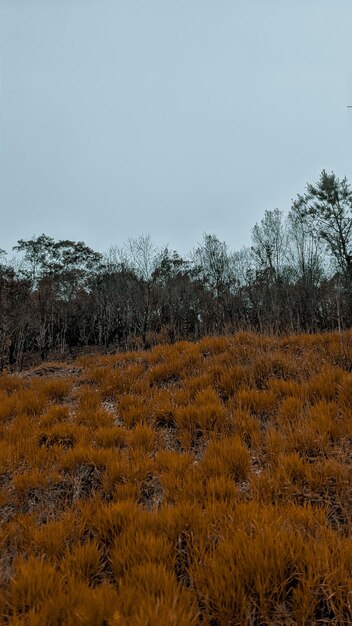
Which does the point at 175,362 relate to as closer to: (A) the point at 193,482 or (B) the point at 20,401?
(B) the point at 20,401

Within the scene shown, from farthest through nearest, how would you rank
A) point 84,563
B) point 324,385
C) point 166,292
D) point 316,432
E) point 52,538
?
point 166,292, point 324,385, point 316,432, point 52,538, point 84,563

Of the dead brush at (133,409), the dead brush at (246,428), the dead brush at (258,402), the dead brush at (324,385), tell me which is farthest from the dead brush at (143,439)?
the dead brush at (324,385)

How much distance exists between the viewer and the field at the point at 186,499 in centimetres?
158

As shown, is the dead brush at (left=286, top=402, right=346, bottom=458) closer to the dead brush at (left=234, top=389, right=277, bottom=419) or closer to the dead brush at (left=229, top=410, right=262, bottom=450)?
the dead brush at (left=229, top=410, right=262, bottom=450)

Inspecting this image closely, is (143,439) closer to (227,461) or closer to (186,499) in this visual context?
(227,461)

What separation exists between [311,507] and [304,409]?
5.37 feet

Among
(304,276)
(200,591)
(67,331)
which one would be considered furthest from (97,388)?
(67,331)

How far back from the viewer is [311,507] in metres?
2.22

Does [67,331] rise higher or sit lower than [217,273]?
lower

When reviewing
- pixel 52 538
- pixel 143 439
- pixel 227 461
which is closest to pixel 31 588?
pixel 52 538

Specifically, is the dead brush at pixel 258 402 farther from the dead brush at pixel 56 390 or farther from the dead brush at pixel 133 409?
the dead brush at pixel 56 390

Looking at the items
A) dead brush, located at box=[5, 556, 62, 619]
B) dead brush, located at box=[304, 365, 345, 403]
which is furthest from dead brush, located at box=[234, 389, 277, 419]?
dead brush, located at box=[5, 556, 62, 619]

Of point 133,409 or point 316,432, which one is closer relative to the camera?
point 316,432

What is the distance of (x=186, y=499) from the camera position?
2.41 metres
